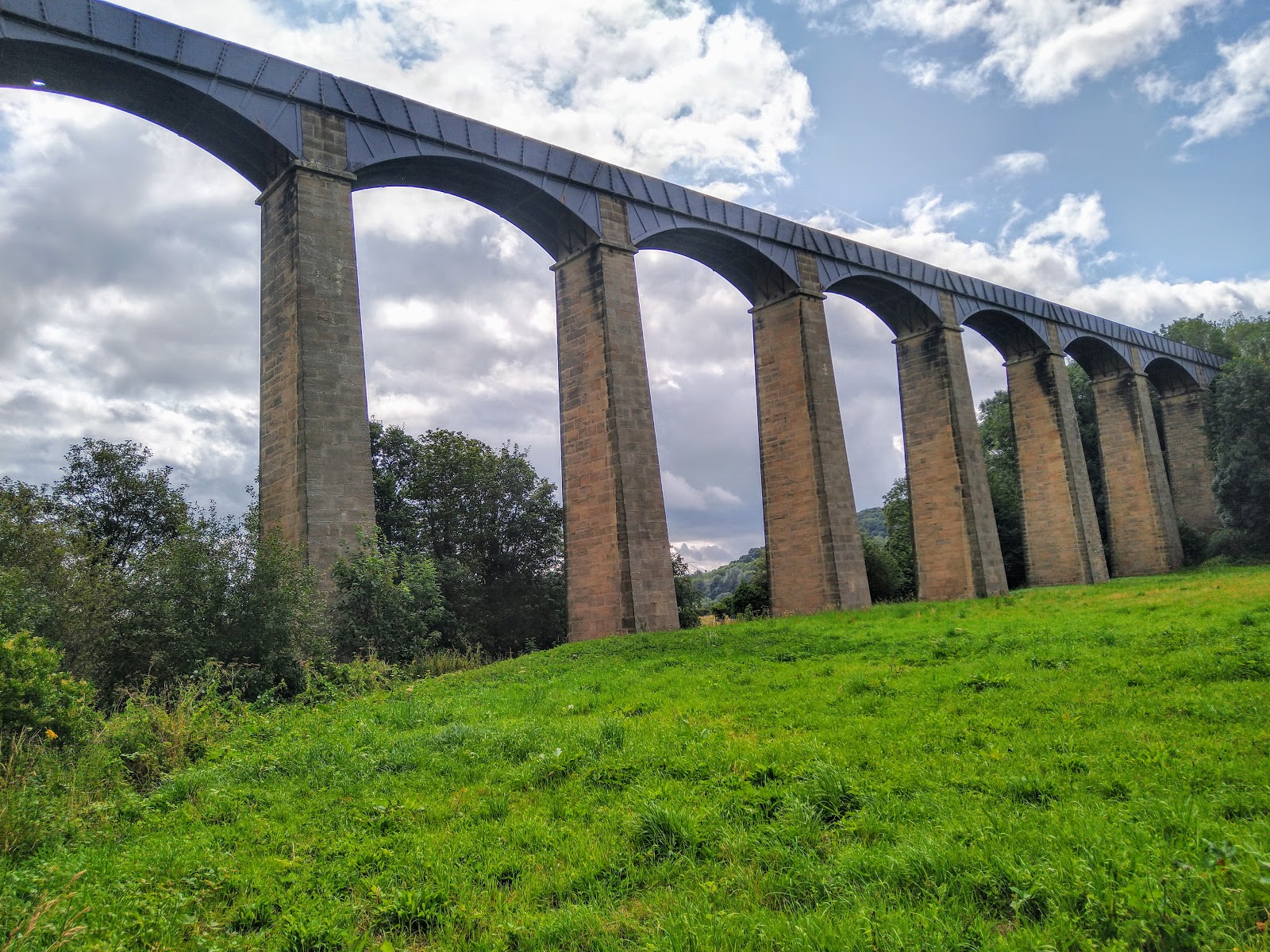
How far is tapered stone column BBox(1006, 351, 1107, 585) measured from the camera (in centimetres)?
A: 3139

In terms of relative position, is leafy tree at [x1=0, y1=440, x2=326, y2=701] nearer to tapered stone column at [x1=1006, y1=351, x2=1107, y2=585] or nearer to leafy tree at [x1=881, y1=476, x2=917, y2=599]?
leafy tree at [x1=881, y1=476, x2=917, y2=599]

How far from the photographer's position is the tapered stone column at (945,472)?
1046 inches

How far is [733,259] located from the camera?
24.9m

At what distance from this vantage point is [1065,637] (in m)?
11.5

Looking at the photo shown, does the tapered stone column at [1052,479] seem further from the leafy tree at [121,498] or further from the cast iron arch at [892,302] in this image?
the leafy tree at [121,498]

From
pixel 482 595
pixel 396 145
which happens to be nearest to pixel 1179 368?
pixel 482 595

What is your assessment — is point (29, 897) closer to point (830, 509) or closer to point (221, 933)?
point (221, 933)

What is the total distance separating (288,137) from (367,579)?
9.10 metres

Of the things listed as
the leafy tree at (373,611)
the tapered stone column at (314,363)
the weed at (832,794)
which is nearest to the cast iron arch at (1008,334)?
the tapered stone column at (314,363)

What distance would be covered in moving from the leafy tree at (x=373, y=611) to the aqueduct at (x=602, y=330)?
2.35 ft

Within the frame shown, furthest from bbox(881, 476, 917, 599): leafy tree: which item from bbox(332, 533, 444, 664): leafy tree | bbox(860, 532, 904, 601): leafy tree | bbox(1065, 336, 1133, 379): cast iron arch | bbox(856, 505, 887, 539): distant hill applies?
bbox(856, 505, 887, 539): distant hill

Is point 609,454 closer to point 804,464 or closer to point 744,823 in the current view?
point 804,464

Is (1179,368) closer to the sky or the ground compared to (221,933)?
closer to the sky

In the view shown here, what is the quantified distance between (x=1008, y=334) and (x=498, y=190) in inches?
899
